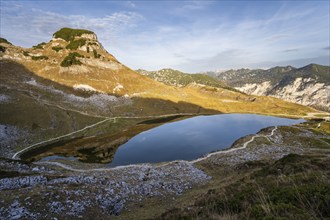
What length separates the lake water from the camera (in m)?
71.4

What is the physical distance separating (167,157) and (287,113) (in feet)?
448

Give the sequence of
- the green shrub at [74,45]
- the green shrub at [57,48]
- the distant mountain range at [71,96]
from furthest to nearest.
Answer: the green shrub at [74,45]
the green shrub at [57,48]
the distant mountain range at [71,96]

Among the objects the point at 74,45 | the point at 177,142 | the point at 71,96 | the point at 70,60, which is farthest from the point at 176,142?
the point at 74,45

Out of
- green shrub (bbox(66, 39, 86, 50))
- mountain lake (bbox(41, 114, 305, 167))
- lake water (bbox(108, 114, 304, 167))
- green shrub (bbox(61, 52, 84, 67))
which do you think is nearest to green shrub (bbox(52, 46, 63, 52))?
green shrub (bbox(66, 39, 86, 50))

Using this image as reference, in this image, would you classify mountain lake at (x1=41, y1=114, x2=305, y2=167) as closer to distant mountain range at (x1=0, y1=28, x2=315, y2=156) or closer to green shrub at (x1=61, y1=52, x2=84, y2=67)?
distant mountain range at (x1=0, y1=28, x2=315, y2=156)

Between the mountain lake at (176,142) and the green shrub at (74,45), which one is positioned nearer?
the mountain lake at (176,142)

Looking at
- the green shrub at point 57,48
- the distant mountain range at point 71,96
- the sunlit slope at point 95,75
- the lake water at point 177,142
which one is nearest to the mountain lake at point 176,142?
the lake water at point 177,142

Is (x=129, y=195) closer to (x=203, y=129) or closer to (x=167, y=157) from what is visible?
(x=167, y=157)

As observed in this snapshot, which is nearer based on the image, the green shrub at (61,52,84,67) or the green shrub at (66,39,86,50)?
the green shrub at (61,52,84,67)

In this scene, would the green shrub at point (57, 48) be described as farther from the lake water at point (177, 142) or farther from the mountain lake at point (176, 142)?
the lake water at point (177, 142)

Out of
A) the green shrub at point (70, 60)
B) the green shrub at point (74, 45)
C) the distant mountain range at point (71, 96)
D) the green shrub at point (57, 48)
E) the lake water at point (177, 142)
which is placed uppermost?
the green shrub at point (74, 45)

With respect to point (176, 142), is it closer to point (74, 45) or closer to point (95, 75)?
point (95, 75)

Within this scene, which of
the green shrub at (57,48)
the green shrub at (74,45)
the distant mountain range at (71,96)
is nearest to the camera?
the distant mountain range at (71,96)

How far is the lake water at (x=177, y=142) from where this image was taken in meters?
71.4
